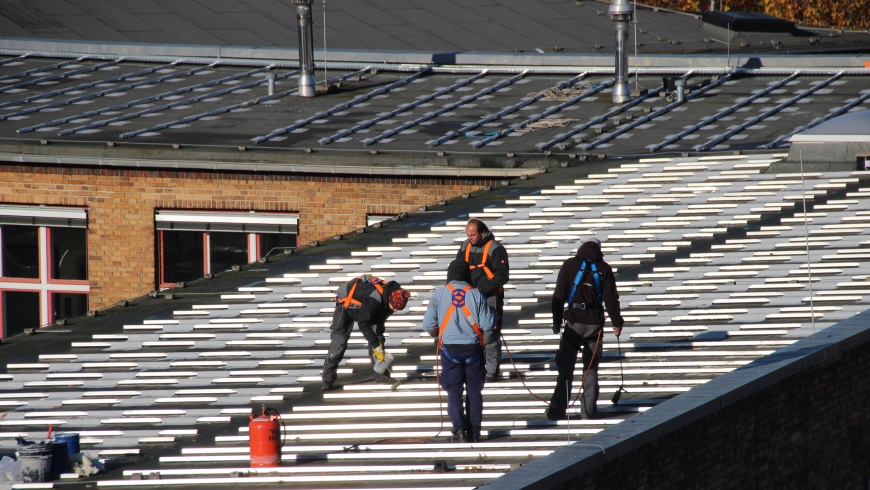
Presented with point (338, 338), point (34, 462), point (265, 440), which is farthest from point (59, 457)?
point (338, 338)

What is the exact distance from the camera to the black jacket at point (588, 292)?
43.3 ft

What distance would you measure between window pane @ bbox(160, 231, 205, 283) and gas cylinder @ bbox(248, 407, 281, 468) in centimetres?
1436

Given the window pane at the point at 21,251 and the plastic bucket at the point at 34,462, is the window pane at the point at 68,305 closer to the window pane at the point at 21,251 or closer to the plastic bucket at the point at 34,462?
the window pane at the point at 21,251

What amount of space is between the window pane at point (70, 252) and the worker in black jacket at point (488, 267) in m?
14.0

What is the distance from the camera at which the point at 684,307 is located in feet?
56.8

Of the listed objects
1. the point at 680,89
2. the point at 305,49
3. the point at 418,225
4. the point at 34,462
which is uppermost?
the point at 305,49

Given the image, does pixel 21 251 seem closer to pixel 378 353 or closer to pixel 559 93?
pixel 559 93

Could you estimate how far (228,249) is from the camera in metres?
26.5

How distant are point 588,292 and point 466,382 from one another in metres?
1.43

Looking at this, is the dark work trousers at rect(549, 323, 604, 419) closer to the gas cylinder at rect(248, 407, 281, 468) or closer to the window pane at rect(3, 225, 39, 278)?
the gas cylinder at rect(248, 407, 281, 468)

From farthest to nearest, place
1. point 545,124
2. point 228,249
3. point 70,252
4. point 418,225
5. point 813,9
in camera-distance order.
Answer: point 813,9 < point 70,252 < point 545,124 < point 228,249 < point 418,225

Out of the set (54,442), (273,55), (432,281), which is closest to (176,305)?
(432,281)

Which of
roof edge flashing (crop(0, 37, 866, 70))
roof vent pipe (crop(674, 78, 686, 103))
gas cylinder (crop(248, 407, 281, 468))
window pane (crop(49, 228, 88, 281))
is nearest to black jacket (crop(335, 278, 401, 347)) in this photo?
gas cylinder (crop(248, 407, 281, 468))

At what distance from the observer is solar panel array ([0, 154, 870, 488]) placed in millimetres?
13141
